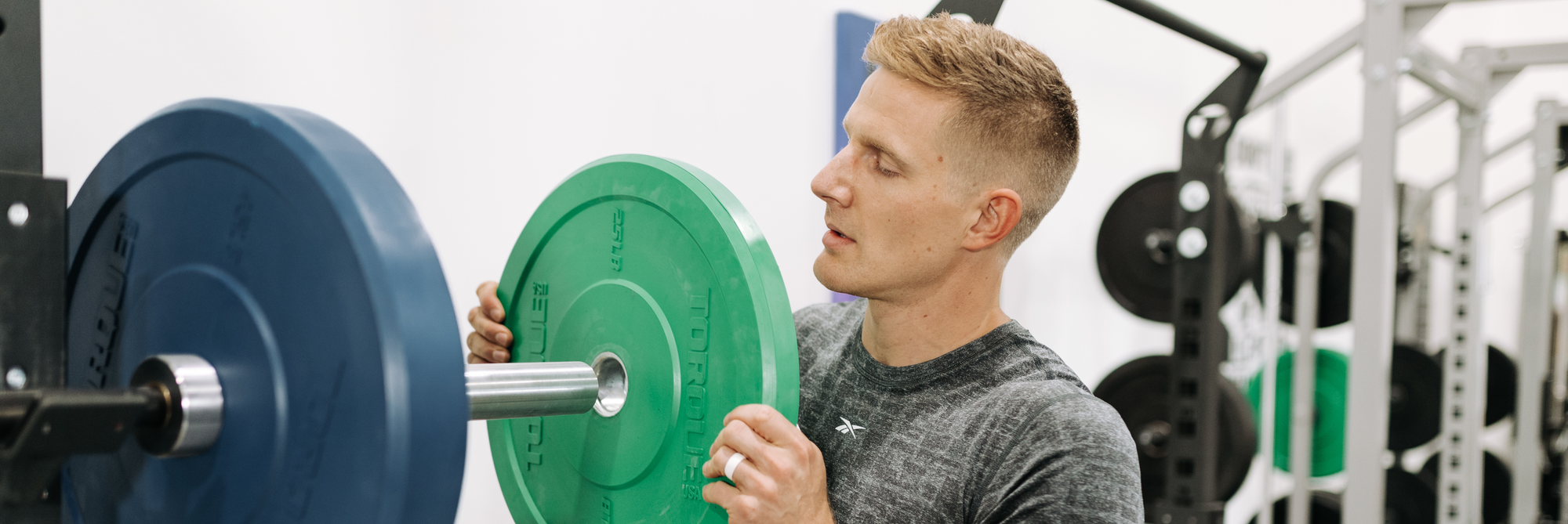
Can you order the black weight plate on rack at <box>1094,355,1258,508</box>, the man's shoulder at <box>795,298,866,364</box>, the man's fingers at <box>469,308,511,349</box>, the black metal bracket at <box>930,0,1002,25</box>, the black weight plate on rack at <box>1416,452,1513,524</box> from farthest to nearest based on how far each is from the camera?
the black weight plate on rack at <box>1416,452,1513,524</box>
the black weight plate on rack at <box>1094,355,1258,508</box>
the black metal bracket at <box>930,0,1002,25</box>
the man's shoulder at <box>795,298,866,364</box>
the man's fingers at <box>469,308,511,349</box>

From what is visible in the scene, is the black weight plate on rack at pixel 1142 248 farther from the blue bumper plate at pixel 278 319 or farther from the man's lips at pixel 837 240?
the blue bumper plate at pixel 278 319

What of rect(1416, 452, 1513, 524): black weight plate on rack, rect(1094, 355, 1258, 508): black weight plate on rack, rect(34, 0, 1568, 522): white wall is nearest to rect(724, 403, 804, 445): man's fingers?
rect(34, 0, 1568, 522): white wall

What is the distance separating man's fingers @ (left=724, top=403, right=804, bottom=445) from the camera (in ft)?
2.84

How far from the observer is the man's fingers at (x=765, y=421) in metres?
0.86

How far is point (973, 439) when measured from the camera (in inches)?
42.6

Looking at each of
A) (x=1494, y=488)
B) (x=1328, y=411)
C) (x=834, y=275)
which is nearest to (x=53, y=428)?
(x=834, y=275)

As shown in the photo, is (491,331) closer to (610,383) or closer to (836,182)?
(610,383)

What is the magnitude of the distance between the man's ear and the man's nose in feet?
0.56

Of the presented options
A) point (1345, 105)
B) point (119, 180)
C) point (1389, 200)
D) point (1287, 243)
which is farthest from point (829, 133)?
point (1345, 105)

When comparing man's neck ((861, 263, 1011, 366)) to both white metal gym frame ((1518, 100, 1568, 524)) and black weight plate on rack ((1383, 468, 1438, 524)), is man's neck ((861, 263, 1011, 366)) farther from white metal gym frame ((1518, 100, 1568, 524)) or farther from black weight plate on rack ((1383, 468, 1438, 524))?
black weight plate on rack ((1383, 468, 1438, 524))

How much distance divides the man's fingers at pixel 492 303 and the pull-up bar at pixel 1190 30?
4.57ft

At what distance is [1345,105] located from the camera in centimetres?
527

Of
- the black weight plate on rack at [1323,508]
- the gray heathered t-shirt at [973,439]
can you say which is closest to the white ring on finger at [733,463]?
the gray heathered t-shirt at [973,439]

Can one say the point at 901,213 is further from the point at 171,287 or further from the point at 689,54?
the point at 689,54
